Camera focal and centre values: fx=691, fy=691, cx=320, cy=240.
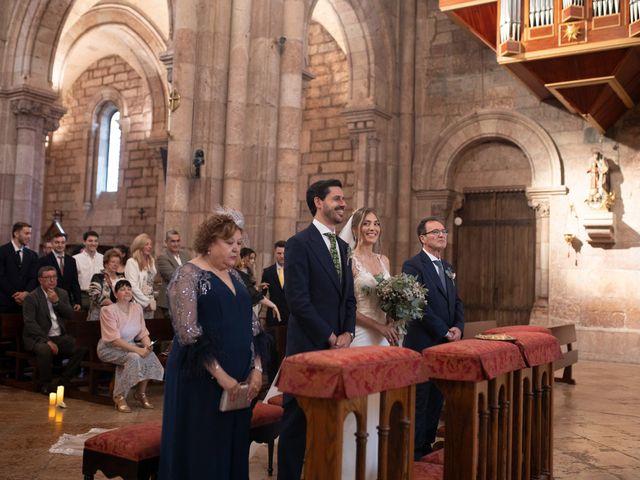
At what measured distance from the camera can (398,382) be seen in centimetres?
267

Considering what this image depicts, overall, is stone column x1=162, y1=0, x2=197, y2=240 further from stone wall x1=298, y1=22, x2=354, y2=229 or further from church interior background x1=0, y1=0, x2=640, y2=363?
stone wall x1=298, y1=22, x2=354, y2=229

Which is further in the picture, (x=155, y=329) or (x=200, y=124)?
(x=200, y=124)

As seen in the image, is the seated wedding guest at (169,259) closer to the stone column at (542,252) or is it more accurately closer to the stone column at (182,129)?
the stone column at (182,129)

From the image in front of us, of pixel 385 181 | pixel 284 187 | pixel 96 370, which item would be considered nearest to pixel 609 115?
pixel 385 181

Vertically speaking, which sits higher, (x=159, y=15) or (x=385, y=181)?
(x=159, y=15)

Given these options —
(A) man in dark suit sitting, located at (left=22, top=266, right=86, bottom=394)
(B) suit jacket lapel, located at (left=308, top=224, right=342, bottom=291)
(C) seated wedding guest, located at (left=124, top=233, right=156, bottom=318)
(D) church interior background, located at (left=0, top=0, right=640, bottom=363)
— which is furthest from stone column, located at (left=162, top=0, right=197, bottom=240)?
(B) suit jacket lapel, located at (left=308, top=224, right=342, bottom=291)

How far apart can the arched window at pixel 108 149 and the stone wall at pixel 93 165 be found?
0.19m

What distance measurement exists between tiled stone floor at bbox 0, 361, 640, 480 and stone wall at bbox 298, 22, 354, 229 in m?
8.03

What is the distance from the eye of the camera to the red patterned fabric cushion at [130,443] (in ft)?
10.1

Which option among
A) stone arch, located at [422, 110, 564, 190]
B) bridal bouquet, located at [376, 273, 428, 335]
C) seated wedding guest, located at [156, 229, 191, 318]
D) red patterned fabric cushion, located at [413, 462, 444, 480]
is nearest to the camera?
red patterned fabric cushion, located at [413, 462, 444, 480]

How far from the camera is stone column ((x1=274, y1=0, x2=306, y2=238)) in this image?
9.50 m

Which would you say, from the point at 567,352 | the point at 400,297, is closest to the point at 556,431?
the point at 567,352

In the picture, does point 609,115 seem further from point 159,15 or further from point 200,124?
point 159,15

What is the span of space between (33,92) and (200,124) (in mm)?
4752
